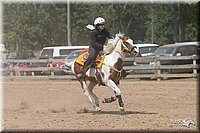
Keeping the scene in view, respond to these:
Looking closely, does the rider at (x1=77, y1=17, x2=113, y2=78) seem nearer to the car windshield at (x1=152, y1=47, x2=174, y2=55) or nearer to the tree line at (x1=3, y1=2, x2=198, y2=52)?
the car windshield at (x1=152, y1=47, x2=174, y2=55)

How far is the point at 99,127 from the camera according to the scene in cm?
1007

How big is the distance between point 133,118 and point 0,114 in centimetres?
347

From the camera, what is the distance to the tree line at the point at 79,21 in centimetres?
4162

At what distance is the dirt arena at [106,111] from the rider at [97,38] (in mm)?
1379

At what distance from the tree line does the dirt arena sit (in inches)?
849

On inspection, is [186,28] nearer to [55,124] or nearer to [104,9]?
[104,9]

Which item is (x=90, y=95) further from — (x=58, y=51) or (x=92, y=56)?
(x=58, y=51)

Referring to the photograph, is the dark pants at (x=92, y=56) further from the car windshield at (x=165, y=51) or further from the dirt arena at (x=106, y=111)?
the car windshield at (x=165, y=51)

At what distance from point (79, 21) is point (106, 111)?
3345 centimetres

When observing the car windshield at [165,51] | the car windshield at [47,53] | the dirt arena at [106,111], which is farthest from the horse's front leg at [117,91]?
the car windshield at [47,53]

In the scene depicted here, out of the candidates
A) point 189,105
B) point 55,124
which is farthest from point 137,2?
point 55,124

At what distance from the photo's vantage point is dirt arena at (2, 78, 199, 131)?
1023cm

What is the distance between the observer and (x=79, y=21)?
152 feet

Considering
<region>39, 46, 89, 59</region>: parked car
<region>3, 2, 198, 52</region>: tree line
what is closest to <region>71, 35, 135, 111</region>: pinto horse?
<region>39, 46, 89, 59</region>: parked car
